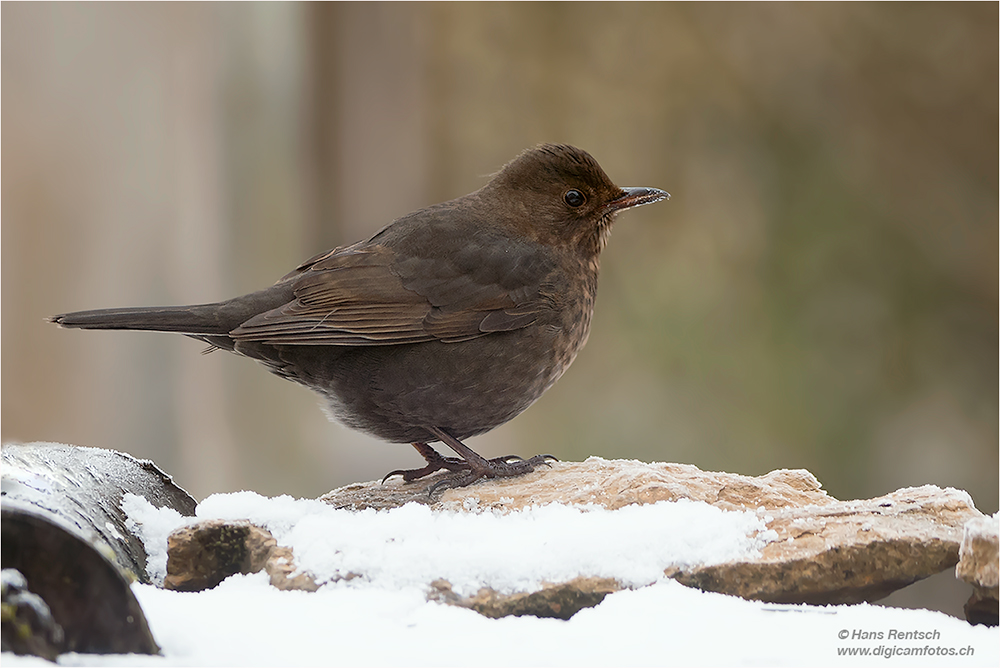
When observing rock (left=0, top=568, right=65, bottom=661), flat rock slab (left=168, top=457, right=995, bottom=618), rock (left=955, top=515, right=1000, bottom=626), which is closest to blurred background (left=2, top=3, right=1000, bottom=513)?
flat rock slab (left=168, top=457, right=995, bottom=618)

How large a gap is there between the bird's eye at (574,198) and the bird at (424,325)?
0.56 feet

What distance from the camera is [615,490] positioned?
290cm

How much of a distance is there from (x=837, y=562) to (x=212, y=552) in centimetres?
166

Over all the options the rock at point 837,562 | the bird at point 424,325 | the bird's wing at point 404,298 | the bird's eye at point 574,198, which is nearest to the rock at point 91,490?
the bird at point 424,325

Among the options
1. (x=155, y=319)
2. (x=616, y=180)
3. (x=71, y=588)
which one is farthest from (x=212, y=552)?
(x=616, y=180)

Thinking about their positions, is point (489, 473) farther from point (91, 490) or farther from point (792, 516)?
point (91, 490)

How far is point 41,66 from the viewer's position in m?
5.95

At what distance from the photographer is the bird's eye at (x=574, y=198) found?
380 centimetres

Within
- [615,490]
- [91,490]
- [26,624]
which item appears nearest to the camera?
[26,624]

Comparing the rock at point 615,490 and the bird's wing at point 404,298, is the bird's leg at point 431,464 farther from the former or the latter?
the bird's wing at point 404,298

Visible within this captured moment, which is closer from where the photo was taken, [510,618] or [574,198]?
[510,618]

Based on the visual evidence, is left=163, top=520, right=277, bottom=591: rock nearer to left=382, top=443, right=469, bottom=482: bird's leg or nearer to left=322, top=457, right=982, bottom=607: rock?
left=322, top=457, right=982, bottom=607: rock

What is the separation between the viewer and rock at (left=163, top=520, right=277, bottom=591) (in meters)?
2.50

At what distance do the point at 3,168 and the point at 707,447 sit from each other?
5.30 meters
